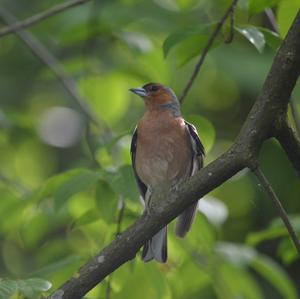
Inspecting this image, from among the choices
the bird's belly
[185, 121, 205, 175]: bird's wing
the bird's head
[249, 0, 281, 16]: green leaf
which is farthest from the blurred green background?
[185, 121, 205, 175]: bird's wing

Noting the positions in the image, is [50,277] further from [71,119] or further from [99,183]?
[71,119]

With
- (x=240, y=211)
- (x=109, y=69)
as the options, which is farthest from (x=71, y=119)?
(x=109, y=69)

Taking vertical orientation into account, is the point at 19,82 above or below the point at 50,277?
below

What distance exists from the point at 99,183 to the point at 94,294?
31.2 inches

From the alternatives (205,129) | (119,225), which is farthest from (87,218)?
(205,129)

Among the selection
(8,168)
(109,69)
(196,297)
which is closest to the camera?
(109,69)

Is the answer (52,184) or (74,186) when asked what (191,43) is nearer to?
(74,186)

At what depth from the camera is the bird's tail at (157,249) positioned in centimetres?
489

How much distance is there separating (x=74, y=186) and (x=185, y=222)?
105 cm

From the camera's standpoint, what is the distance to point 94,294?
4.79 m

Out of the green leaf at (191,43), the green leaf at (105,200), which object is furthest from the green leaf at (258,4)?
the green leaf at (105,200)

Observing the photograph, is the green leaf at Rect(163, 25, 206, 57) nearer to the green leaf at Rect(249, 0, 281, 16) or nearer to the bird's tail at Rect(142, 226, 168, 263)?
the green leaf at Rect(249, 0, 281, 16)

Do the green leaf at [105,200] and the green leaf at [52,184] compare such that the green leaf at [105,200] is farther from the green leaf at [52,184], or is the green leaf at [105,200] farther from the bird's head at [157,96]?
the bird's head at [157,96]

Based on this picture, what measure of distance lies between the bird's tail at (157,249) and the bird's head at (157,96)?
1379 mm
